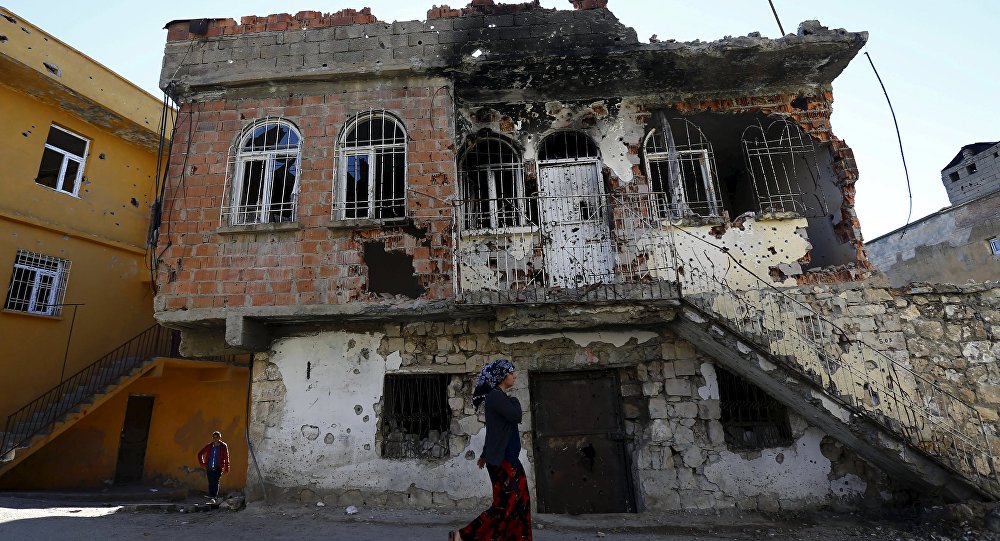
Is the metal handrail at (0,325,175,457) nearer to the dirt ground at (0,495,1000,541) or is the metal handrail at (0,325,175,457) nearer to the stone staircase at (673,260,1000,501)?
the dirt ground at (0,495,1000,541)

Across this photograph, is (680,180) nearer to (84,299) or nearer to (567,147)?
(567,147)

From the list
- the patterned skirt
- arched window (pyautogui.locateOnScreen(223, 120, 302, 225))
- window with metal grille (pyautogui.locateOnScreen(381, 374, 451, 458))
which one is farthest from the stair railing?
arched window (pyautogui.locateOnScreen(223, 120, 302, 225))

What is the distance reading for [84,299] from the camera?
12.2 metres

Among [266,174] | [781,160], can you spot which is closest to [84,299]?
[266,174]

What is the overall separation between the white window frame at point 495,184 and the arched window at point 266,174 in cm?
263

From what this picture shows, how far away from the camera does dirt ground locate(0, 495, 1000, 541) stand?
5.89 m

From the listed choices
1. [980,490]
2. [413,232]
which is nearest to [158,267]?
[413,232]

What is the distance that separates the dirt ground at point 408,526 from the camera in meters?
5.89

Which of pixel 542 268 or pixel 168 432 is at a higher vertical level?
pixel 542 268

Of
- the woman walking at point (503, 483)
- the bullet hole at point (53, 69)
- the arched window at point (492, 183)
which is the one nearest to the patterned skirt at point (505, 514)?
the woman walking at point (503, 483)

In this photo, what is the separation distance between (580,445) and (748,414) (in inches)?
96.9

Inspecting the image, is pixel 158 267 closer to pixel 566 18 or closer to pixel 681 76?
pixel 566 18

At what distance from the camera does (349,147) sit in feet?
26.5

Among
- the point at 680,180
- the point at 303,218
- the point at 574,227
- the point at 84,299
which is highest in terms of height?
the point at 680,180
